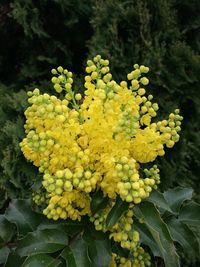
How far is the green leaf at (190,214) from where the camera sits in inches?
60.2

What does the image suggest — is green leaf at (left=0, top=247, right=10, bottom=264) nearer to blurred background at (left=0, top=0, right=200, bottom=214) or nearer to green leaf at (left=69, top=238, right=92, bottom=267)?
green leaf at (left=69, top=238, right=92, bottom=267)

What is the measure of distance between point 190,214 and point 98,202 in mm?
499

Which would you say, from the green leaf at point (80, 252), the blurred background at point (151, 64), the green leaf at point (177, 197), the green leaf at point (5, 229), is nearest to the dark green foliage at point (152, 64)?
the blurred background at point (151, 64)

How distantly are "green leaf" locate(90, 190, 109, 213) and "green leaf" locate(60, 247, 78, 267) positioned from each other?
16 centimetres

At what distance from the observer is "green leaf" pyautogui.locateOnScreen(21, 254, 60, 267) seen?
3.93 feet

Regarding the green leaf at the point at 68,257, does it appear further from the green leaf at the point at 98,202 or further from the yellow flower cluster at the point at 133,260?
the yellow flower cluster at the point at 133,260

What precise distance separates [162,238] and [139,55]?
6.05 feet

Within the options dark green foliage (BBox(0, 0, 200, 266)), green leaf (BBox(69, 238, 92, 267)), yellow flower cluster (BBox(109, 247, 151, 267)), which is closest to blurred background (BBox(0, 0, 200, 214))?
dark green foliage (BBox(0, 0, 200, 266))

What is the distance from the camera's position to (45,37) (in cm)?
329

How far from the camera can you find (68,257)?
1.24 m

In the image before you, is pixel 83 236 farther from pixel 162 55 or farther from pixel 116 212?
pixel 162 55

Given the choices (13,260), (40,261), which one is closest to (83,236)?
(40,261)

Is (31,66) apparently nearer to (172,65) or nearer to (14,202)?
(172,65)

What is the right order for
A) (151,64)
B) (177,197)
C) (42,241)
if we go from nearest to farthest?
(42,241) → (177,197) → (151,64)
